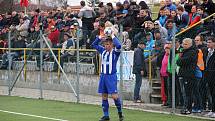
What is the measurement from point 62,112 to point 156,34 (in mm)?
4255

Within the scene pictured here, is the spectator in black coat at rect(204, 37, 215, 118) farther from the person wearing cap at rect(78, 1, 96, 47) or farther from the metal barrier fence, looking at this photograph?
the person wearing cap at rect(78, 1, 96, 47)

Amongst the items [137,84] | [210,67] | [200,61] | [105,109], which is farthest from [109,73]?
[137,84]

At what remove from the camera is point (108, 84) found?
15445mm

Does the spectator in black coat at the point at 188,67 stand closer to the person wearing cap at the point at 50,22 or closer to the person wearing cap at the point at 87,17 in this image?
the person wearing cap at the point at 87,17

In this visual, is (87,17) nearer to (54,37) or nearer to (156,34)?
(54,37)

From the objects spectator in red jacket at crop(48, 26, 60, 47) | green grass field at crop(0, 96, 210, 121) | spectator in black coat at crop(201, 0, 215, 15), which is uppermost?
spectator in black coat at crop(201, 0, 215, 15)

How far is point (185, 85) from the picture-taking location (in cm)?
1689

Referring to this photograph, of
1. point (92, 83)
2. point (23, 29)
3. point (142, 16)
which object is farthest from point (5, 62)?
point (142, 16)

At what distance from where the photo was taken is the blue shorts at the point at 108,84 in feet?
50.5

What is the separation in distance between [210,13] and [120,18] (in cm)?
418

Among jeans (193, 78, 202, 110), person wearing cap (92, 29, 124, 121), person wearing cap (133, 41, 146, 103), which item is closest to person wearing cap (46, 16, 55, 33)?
person wearing cap (133, 41, 146, 103)

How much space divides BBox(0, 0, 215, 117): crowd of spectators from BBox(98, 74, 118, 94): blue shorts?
2294 millimetres

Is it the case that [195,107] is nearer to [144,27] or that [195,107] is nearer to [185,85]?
[185,85]

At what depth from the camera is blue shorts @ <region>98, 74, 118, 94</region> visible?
1539 cm
